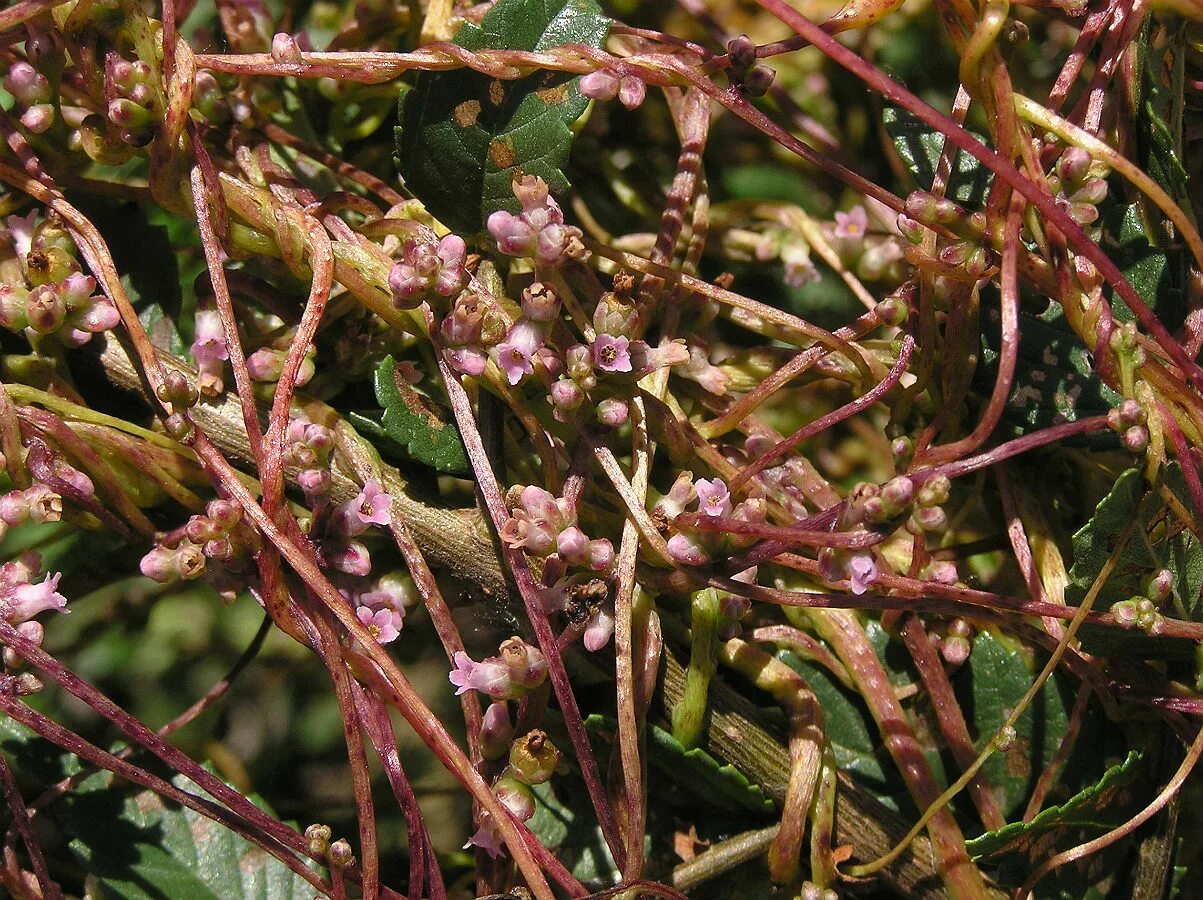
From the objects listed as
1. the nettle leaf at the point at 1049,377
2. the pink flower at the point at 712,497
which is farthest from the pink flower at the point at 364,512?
the nettle leaf at the point at 1049,377

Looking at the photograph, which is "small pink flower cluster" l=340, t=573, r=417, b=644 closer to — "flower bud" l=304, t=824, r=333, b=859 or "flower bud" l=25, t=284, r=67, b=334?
"flower bud" l=304, t=824, r=333, b=859

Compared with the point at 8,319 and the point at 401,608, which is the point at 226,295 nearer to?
the point at 8,319

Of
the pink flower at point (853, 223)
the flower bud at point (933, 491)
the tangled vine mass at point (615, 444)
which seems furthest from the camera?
the pink flower at point (853, 223)

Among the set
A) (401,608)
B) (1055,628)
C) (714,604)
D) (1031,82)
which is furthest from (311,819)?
(1031,82)

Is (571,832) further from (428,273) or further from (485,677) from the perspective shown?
(428,273)

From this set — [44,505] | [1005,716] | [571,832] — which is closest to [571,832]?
[571,832]

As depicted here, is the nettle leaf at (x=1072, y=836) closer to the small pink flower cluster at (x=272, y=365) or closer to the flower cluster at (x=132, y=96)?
the small pink flower cluster at (x=272, y=365)

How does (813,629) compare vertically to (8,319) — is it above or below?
→ below
